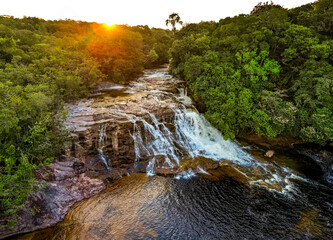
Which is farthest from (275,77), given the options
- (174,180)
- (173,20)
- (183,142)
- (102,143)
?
(173,20)

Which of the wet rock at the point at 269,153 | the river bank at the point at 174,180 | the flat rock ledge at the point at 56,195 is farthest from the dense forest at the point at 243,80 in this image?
the river bank at the point at 174,180

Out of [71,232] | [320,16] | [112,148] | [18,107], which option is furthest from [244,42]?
[71,232]

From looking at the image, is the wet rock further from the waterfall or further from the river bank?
the waterfall

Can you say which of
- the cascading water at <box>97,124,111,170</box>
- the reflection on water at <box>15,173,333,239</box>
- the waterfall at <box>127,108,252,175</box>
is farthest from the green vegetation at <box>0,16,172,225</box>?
the waterfall at <box>127,108,252,175</box>

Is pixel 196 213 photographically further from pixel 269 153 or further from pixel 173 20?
pixel 173 20

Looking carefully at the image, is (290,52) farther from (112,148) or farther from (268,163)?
(112,148)

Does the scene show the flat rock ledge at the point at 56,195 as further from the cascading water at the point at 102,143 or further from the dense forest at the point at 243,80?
the cascading water at the point at 102,143
